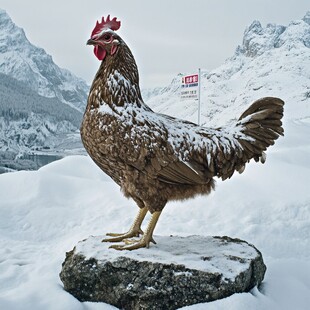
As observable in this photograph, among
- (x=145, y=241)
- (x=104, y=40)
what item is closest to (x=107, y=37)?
(x=104, y=40)

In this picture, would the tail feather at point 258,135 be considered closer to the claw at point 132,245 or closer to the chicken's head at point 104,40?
the claw at point 132,245

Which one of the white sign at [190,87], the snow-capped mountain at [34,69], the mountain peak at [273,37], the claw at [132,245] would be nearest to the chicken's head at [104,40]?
the claw at [132,245]

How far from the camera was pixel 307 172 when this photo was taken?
238 inches

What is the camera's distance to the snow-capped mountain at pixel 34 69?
472 feet

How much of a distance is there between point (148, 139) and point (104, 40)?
993 millimetres

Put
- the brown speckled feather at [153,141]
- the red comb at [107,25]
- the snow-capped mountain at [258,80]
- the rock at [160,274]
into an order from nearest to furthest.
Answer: the rock at [160,274] < the brown speckled feather at [153,141] < the red comb at [107,25] < the snow-capped mountain at [258,80]

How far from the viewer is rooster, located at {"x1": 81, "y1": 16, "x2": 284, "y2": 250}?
2941 millimetres

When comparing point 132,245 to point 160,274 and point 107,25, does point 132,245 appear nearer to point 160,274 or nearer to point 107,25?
point 160,274

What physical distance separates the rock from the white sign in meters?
11.1

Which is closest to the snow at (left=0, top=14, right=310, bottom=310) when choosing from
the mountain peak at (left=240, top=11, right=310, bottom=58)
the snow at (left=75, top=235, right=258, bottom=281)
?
the snow at (left=75, top=235, right=258, bottom=281)

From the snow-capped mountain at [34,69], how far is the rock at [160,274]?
140151 mm

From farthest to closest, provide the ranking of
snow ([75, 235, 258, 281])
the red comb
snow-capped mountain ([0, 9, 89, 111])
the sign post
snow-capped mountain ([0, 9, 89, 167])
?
snow-capped mountain ([0, 9, 89, 111]) < snow-capped mountain ([0, 9, 89, 167]) < the sign post < the red comb < snow ([75, 235, 258, 281])

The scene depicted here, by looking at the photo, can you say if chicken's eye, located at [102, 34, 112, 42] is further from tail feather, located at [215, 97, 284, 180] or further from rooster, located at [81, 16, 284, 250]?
tail feather, located at [215, 97, 284, 180]

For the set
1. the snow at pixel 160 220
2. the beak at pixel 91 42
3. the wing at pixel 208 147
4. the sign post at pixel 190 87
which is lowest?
the snow at pixel 160 220
